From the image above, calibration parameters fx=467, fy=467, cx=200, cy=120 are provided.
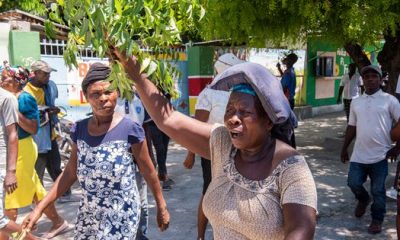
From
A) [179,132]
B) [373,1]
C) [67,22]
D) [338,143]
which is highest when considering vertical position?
[373,1]

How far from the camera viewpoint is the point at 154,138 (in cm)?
639

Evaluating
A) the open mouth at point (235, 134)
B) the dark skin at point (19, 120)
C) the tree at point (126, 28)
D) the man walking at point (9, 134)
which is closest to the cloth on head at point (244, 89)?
the open mouth at point (235, 134)

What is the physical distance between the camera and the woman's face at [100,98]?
2.90 m

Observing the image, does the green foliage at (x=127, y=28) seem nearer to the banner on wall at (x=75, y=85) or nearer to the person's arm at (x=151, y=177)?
the person's arm at (x=151, y=177)

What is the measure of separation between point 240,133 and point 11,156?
261 cm

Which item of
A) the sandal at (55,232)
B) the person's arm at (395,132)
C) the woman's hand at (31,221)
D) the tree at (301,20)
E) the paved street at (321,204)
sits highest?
the tree at (301,20)

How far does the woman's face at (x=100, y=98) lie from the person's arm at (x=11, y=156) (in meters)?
1.10

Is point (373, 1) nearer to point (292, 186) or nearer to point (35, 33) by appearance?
point (292, 186)

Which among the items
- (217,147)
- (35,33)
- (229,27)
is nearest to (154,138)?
(229,27)

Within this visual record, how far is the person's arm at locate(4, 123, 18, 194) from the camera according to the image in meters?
3.70

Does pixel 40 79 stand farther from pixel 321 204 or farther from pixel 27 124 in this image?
pixel 321 204

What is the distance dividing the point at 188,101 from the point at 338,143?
13.6 ft

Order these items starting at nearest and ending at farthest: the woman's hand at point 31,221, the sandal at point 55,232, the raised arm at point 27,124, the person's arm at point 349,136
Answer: the woman's hand at point 31,221, the raised arm at point 27,124, the sandal at point 55,232, the person's arm at point 349,136

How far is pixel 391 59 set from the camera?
7512 mm
